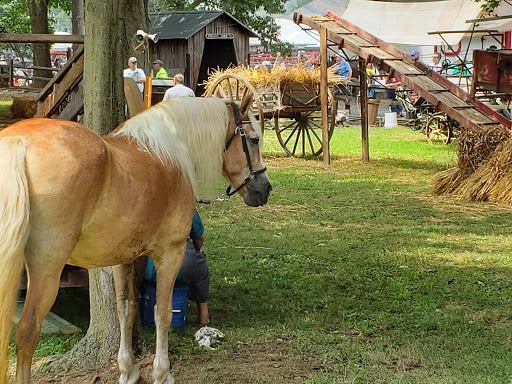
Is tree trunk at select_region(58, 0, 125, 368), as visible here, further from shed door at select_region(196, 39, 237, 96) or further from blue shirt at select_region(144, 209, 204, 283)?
shed door at select_region(196, 39, 237, 96)

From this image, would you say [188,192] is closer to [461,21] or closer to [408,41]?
[461,21]

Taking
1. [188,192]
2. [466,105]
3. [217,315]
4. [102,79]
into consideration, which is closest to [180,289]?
[217,315]

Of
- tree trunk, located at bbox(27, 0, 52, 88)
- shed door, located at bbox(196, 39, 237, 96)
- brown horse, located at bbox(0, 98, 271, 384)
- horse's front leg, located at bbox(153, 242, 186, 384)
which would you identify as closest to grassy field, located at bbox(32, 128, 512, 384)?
horse's front leg, located at bbox(153, 242, 186, 384)

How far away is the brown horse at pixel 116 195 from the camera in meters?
3.04

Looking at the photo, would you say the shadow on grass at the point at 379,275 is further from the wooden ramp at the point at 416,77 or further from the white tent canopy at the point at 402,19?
the white tent canopy at the point at 402,19

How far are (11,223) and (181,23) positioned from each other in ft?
84.3

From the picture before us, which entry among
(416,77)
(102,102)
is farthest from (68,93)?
(416,77)

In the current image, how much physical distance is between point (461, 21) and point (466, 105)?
843 cm

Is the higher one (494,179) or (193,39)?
(193,39)

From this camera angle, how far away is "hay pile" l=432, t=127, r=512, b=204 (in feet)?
32.4

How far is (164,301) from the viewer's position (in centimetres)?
401

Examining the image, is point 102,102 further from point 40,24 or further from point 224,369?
point 40,24

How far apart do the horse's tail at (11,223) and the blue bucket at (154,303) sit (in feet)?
6.40

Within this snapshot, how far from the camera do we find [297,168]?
526 inches
